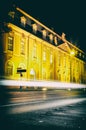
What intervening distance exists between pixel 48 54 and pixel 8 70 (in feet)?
50.3

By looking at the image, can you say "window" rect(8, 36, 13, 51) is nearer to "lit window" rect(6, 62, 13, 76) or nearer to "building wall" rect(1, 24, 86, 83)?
"building wall" rect(1, 24, 86, 83)

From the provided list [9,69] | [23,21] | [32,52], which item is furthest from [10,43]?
[32,52]

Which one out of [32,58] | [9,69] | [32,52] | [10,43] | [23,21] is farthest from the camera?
[32,52]

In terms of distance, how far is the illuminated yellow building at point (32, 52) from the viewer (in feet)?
115

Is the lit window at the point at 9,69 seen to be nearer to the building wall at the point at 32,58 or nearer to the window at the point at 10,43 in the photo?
the building wall at the point at 32,58

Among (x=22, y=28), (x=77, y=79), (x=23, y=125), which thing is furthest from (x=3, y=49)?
(x=77, y=79)

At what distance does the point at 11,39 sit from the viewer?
36469mm

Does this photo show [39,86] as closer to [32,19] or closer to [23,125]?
[32,19]

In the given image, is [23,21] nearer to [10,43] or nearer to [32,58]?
[10,43]

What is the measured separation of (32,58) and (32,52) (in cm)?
97

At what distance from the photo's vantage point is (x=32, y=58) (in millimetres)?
41781

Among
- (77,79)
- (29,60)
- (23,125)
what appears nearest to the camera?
(23,125)

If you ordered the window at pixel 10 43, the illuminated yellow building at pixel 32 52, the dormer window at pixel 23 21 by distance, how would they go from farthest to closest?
1. the dormer window at pixel 23 21
2. the window at pixel 10 43
3. the illuminated yellow building at pixel 32 52

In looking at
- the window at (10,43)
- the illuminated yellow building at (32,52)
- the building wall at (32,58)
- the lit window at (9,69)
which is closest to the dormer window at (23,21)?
the illuminated yellow building at (32,52)
